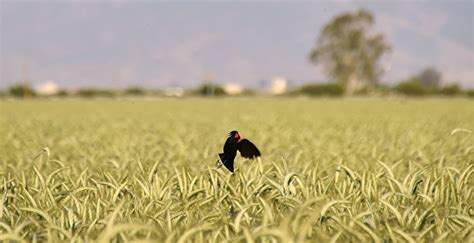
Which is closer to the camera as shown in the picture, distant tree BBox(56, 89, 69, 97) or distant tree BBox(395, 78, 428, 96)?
distant tree BBox(56, 89, 69, 97)

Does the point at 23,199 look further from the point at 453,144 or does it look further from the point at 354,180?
the point at 453,144

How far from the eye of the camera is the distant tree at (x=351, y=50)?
344 ft

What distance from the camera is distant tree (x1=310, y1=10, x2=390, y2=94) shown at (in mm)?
104938

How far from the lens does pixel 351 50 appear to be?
107 metres

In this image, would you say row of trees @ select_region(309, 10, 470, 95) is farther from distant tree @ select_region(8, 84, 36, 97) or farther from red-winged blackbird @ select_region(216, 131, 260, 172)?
red-winged blackbird @ select_region(216, 131, 260, 172)

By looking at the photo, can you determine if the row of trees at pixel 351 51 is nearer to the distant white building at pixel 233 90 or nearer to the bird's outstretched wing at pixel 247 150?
the distant white building at pixel 233 90

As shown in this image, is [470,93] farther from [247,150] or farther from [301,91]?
[247,150]

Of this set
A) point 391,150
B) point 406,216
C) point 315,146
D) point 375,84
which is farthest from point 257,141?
point 375,84

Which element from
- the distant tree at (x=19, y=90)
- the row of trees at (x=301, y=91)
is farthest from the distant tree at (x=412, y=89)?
the distant tree at (x=19, y=90)

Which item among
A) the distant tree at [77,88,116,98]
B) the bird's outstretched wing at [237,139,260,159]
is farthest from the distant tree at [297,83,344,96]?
the bird's outstretched wing at [237,139,260,159]

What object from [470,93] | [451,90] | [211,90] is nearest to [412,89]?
[451,90]

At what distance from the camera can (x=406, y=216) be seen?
3.72 metres

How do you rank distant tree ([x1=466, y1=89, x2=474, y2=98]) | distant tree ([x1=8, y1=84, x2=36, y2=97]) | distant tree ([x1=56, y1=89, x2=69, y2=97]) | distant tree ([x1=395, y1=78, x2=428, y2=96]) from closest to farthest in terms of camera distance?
distant tree ([x1=8, y1=84, x2=36, y2=97])
distant tree ([x1=466, y1=89, x2=474, y2=98])
distant tree ([x1=56, y1=89, x2=69, y2=97])
distant tree ([x1=395, y1=78, x2=428, y2=96])

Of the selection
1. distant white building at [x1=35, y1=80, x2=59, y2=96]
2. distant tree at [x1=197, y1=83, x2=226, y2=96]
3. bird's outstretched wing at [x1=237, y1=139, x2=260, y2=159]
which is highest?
bird's outstretched wing at [x1=237, y1=139, x2=260, y2=159]
